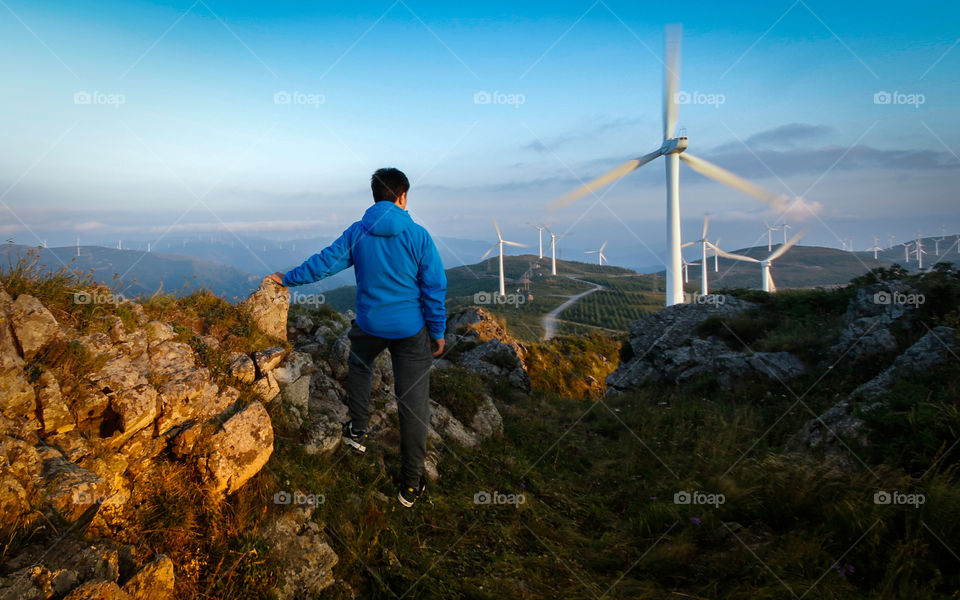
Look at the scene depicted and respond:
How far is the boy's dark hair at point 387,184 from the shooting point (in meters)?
6.07

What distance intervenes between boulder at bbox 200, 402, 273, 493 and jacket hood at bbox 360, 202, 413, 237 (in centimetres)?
264

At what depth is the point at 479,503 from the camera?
21.6ft

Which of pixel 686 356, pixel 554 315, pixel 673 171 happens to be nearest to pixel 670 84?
pixel 673 171

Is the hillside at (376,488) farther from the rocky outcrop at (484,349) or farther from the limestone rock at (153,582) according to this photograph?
the rocky outcrop at (484,349)

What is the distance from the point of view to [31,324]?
474cm

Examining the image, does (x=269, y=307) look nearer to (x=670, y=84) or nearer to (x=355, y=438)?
(x=355, y=438)

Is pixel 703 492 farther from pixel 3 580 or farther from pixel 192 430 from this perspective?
pixel 3 580

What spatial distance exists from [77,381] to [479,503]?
16.6 feet

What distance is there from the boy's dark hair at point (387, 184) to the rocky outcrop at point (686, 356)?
39.0 ft

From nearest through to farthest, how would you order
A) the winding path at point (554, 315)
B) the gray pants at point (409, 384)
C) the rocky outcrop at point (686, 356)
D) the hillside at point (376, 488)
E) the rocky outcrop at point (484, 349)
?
the hillside at point (376, 488) → the gray pants at point (409, 384) → the rocky outcrop at point (686, 356) → the rocky outcrop at point (484, 349) → the winding path at point (554, 315)

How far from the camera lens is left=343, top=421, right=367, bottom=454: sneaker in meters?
6.36

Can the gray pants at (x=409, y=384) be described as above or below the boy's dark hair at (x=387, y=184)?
below

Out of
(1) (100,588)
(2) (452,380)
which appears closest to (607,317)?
(2) (452,380)

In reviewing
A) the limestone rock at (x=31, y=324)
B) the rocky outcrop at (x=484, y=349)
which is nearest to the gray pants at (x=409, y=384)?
the limestone rock at (x=31, y=324)
